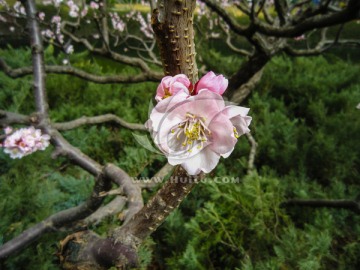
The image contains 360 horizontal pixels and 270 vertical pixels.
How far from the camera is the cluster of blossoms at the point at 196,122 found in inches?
20.1

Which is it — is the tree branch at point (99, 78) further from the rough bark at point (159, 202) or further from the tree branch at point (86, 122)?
the rough bark at point (159, 202)

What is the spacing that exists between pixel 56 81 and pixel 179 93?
4.16 m

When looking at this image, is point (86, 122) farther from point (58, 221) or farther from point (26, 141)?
point (58, 221)

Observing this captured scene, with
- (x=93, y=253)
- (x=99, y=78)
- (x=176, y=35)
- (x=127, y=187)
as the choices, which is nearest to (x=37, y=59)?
(x=99, y=78)

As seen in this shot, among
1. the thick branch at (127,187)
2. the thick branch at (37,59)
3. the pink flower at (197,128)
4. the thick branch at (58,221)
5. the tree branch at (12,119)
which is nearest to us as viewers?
the pink flower at (197,128)

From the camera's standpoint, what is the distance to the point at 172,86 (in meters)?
0.53

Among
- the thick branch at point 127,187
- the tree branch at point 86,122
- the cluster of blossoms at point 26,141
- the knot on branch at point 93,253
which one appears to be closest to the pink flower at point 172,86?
the knot on branch at point 93,253

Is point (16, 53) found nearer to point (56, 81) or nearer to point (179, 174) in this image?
point (56, 81)

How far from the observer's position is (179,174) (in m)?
0.71

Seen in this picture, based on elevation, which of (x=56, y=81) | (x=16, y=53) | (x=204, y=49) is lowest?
(x=56, y=81)

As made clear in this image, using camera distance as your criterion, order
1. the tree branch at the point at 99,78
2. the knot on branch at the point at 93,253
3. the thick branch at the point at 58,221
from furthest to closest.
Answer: the tree branch at the point at 99,78 < the thick branch at the point at 58,221 < the knot on branch at the point at 93,253

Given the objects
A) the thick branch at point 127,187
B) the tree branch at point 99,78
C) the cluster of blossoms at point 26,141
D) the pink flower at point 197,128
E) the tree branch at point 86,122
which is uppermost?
the tree branch at point 99,78

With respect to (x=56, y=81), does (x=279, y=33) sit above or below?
below

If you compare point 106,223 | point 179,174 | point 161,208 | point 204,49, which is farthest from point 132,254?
point 204,49
